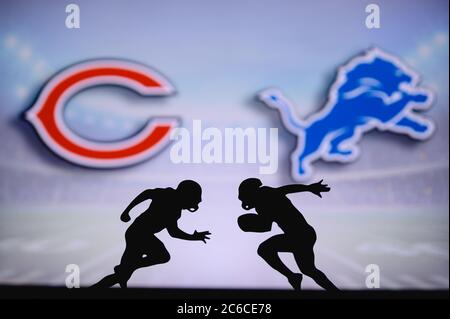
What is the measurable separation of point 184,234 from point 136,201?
1.64 ft

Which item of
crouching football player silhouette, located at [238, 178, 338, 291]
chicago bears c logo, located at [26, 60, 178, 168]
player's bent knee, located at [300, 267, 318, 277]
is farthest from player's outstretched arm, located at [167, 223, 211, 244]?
player's bent knee, located at [300, 267, 318, 277]

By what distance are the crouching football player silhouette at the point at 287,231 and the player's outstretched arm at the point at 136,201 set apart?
874 mm

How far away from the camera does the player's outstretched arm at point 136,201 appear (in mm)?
4016

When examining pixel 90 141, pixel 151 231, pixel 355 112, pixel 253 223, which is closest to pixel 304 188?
pixel 253 223

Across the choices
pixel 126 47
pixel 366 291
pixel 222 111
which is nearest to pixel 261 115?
pixel 222 111

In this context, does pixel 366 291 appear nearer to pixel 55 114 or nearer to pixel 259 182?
pixel 259 182

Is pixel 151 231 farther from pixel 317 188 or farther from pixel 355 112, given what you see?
pixel 355 112

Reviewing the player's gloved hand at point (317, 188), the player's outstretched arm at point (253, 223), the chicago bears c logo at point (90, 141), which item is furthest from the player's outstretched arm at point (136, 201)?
the player's gloved hand at point (317, 188)

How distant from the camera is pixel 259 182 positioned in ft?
13.4

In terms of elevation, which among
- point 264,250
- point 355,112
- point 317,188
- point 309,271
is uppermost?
point 355,112

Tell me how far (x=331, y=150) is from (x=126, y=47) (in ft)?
6.61

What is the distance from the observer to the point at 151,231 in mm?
4016

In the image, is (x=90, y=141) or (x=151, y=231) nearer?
(x=151, y=231)

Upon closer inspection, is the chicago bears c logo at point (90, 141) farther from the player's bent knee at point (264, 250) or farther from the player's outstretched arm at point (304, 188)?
the player's bent knee at point (264, 250)
